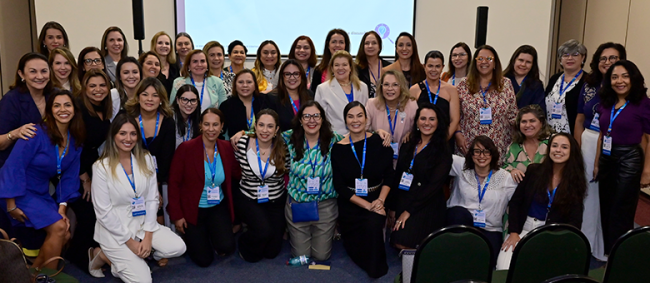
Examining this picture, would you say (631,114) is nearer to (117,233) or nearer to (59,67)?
(117,233)

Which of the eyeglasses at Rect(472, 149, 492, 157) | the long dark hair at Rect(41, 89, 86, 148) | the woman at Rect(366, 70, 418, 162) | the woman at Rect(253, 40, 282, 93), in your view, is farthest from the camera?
the woman at Rect(253, 40, 282, 93)

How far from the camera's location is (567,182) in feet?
10.8

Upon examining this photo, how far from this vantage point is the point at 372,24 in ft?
25.3

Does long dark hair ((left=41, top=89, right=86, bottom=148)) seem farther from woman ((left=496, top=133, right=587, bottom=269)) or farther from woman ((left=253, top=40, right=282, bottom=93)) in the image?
woman ((left=496, top=133, right=587, bottom=269))

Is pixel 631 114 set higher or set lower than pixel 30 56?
lower

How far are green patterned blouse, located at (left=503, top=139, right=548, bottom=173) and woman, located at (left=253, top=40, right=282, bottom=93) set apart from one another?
7.35 ft

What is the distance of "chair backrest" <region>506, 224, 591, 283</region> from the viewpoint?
2.31 m

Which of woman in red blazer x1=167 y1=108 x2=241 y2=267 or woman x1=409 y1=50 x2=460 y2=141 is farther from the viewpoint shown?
woman x1=409 y1=50 x2=460 y2=141

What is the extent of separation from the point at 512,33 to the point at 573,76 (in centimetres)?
392

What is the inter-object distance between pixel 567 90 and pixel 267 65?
8.89ft

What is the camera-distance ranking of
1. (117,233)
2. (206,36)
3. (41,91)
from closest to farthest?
(117,233) → (41,91) → (206,36)

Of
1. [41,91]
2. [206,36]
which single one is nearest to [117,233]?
[41,91]

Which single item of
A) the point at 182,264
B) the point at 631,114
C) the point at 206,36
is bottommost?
the point at 182,264

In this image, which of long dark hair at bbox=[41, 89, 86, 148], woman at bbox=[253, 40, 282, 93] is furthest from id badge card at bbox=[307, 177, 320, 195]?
long dark hair at bbox=[41, 89, 86, 148]
